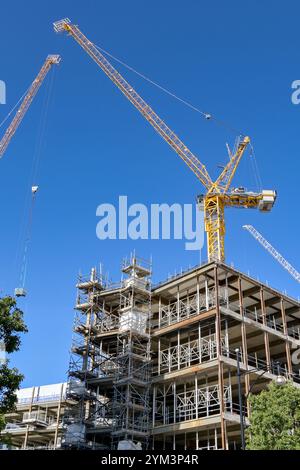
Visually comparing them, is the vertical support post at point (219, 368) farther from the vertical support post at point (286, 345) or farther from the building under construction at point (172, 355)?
the vertical support post at point (286, 345)

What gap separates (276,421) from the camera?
3500 centimetres

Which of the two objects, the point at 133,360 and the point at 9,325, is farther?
the point at 133,360

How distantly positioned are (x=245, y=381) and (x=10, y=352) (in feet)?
95.6

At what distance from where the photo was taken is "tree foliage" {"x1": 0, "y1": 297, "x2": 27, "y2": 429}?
2827 cm

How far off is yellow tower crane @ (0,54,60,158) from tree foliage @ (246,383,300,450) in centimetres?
5342

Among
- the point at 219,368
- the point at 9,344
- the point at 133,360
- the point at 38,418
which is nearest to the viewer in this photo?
the point at 9,344

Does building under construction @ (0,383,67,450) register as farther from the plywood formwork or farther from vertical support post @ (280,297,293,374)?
vertical support post @ (280,297,293,374)

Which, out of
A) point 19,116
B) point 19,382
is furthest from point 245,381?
point 19,116

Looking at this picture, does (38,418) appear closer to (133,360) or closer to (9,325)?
(133,360)

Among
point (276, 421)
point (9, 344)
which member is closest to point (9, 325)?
point (9, 344)

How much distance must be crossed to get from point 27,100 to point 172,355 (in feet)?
150
